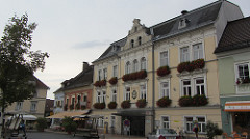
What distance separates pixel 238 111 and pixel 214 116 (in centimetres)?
218

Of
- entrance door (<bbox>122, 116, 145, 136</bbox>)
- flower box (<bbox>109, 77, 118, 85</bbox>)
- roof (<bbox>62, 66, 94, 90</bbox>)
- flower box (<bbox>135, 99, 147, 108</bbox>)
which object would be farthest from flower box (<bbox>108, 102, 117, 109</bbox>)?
roof (<bbox>62, 66, 94, 90</bbox>)

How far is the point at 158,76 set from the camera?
25.1 metres

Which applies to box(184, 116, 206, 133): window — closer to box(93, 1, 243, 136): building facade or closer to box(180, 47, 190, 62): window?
box(93, 1, 243, 136): building facade

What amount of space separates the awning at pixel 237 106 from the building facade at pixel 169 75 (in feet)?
3.78

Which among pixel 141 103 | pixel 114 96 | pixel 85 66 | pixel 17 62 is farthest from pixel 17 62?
pixel 85 66

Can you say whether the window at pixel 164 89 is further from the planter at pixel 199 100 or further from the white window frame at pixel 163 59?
the planter at pixel 199 100

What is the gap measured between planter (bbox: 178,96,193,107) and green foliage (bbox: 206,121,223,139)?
110 inches

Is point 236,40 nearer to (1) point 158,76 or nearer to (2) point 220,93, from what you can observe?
(2) point 220,93

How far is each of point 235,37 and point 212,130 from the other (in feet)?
27.2

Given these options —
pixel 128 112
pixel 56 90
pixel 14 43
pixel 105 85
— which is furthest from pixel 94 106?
pixel 14 43

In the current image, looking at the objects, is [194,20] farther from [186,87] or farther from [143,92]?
[143,92]

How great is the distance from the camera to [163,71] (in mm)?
24031

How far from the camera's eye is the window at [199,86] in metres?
21.1

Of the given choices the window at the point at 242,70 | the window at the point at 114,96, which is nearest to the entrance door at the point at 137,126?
the window at the point at 114,96
